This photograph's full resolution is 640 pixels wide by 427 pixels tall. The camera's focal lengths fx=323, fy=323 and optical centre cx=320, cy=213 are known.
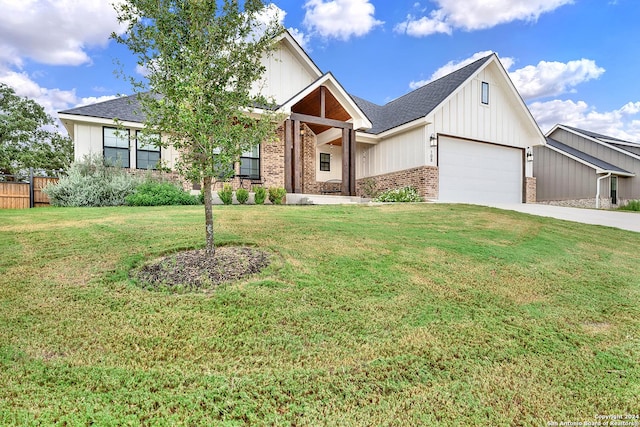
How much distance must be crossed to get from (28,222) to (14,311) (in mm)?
5140

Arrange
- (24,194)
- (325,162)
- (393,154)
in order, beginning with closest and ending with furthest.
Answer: (24,194) → (393,154) → (325,162)

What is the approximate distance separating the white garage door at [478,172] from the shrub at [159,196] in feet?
34.8

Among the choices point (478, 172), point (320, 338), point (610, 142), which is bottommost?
point (320, 338)

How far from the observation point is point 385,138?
53.5 feet

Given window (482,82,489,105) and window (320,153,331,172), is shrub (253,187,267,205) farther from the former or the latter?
window (482,82,489,105)

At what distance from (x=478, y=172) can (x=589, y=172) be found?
829 centimetres

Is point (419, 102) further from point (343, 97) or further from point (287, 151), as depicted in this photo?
point (287, 151)

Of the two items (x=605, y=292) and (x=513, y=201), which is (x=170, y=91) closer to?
(x=605, y=292)

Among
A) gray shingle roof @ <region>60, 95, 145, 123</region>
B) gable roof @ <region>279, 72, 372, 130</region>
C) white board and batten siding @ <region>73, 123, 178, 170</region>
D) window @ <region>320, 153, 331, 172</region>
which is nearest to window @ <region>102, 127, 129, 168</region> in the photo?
white board and batten siding @ <region>73, 123, 178, 170</region>

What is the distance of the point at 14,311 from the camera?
2988 mm

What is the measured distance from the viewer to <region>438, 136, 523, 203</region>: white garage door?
582 inches

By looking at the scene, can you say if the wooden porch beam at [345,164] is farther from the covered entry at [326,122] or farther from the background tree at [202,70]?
the background tree at [202,70]

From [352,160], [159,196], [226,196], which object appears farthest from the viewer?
[352,160]

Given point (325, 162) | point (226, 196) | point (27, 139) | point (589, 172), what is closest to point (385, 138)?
point (325, 162)
